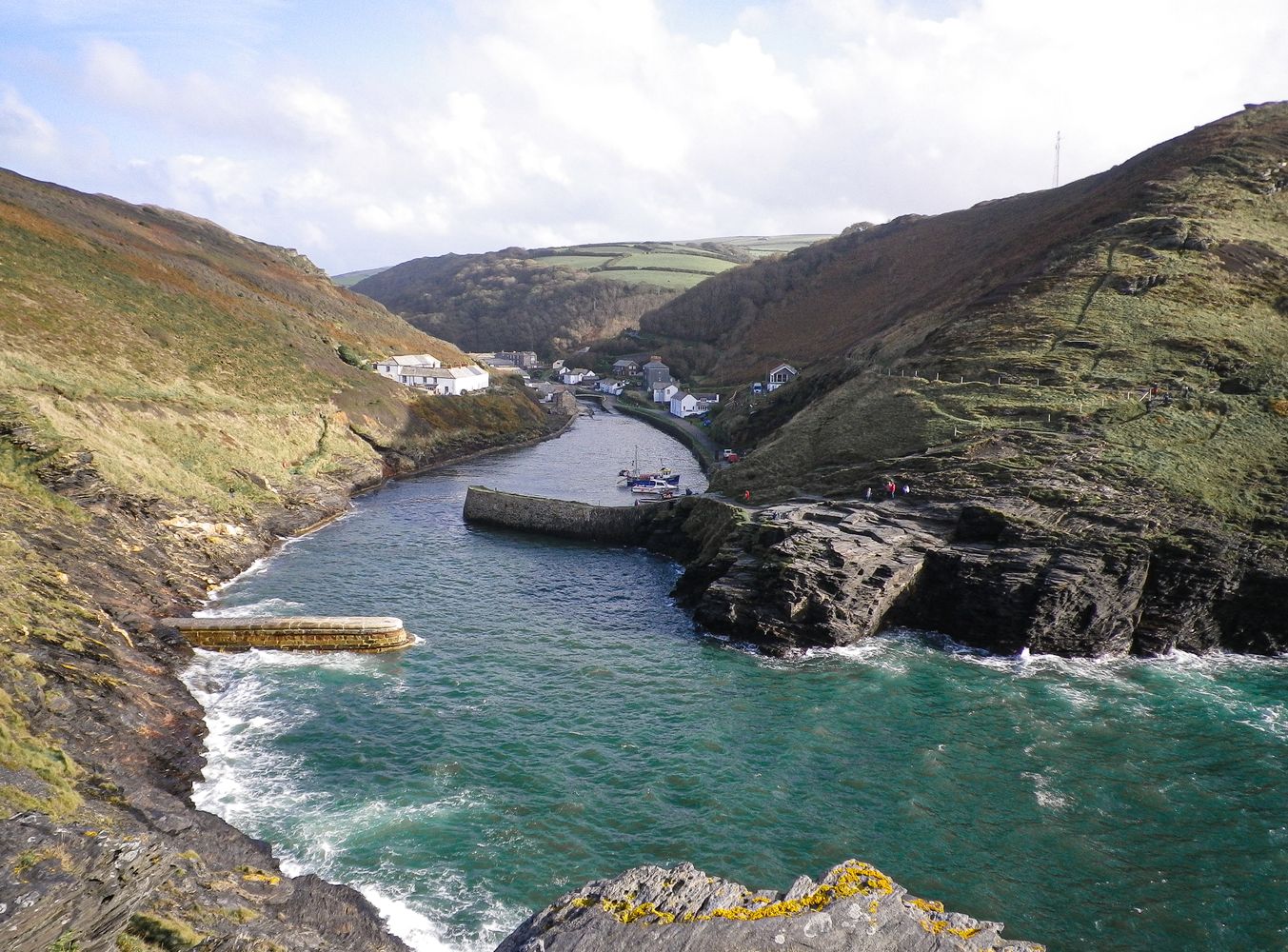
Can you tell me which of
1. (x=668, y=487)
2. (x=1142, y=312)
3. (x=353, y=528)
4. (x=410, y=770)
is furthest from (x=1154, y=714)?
(x=353, y=528)

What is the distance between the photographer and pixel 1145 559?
4112cm

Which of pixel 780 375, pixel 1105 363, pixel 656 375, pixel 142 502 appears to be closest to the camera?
pixel 142 502

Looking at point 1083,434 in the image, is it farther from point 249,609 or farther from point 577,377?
point 577,377

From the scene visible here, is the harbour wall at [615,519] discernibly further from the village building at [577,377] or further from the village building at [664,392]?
the village building at [577,377]

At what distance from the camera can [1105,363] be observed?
57.8 meters

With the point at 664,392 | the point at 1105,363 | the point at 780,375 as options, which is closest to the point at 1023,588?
the point at 1105,363

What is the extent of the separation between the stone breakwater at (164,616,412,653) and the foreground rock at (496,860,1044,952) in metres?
25.6

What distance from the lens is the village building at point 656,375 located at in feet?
501

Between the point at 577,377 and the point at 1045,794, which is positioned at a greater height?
the point at 577,377

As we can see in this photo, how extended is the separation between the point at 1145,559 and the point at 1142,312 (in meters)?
30.3

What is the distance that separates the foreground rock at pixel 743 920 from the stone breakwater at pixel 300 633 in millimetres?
25625

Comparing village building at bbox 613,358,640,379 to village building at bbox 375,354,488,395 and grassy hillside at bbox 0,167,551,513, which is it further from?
grassy hillside at bbox 0,167,551,513

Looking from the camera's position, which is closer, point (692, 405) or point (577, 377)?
point (692, 405)

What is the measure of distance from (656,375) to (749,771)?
134081 mm
